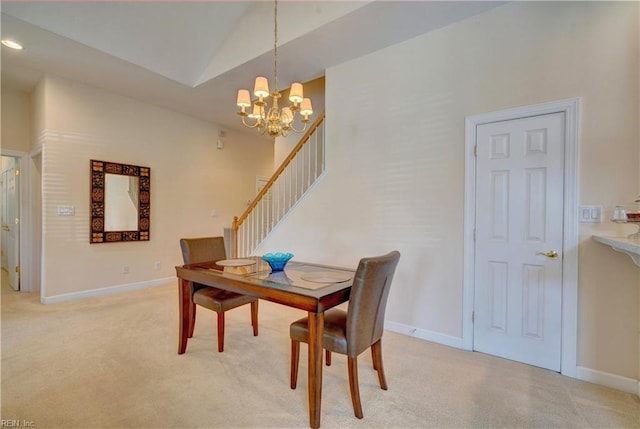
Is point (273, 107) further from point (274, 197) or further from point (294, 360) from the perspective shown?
point (274, 197)

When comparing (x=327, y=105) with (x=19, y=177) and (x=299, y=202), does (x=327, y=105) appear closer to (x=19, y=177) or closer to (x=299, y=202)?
(x=299, y=202)

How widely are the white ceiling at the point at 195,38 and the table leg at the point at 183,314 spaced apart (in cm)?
248

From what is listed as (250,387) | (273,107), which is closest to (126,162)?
(273,107)

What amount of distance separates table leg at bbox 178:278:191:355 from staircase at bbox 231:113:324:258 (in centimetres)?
184

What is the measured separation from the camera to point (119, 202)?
429cm

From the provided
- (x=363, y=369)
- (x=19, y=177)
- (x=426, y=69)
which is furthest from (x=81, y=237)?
(x=426, y=69)

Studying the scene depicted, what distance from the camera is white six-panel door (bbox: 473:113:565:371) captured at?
221cm

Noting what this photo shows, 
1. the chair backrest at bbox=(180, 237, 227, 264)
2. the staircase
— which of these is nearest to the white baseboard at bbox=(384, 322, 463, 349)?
the chair backrest at bbox=(180, 237, 227, 264)

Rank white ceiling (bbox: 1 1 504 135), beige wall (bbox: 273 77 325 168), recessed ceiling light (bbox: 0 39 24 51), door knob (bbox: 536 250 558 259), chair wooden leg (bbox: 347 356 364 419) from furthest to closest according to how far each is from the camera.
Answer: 1. beige wall (bbox: 273 77 325 168)
2. recessed ceiling light (bbox: 0 39 24 51)
3. white ceiling (bbox: 1 1 504 135)
4. door knob (bbox: 536 250 558 259)
5. chair wooden leg (bbox: 347 356 364 419)

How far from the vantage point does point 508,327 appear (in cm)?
239

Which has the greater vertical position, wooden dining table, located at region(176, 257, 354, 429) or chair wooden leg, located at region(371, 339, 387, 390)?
wooden dining table, located at region(176, 257, 354, 429)

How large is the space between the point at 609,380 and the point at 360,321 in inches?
72.8

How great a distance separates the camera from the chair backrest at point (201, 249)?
2.71m

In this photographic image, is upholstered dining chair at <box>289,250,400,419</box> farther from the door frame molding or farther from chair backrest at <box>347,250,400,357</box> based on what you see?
the door frame molding
